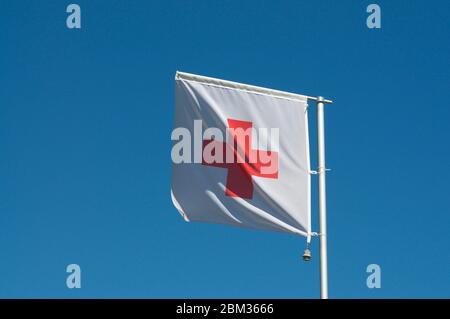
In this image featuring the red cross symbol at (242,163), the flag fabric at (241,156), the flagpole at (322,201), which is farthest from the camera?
the red cross symbol at (242,163)

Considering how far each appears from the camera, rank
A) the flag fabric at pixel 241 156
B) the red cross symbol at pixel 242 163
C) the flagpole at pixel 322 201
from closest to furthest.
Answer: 1. the flagpole at pixel 322 201
2. the flag fabric at pixel 241 156
3. the red cross symbol at pixel 242 163

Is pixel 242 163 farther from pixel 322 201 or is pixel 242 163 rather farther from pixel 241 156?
pixel 322 201

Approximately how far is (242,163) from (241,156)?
0.13m

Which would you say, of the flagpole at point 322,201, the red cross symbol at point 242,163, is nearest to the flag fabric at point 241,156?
the red cross symbol at point 242,163

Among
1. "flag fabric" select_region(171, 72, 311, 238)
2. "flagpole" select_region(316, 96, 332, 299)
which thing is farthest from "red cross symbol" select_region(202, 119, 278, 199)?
"flagpole" select_region(316, 96, 332, 299)

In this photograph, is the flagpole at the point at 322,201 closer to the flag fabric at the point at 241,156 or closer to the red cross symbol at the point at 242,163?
the flag fabric at the point at 241,156

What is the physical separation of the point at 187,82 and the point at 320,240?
3.86 m

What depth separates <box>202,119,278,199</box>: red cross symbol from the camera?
94.0 ft

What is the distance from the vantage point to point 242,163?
28781 mm

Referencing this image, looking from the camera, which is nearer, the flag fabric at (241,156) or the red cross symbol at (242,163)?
the flag fabric at (241,156)

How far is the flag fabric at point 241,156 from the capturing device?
93.6 ft
